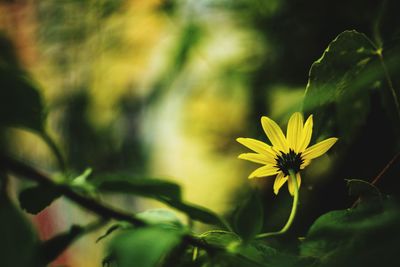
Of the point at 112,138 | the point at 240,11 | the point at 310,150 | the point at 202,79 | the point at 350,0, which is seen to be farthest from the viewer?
the point at 112,138

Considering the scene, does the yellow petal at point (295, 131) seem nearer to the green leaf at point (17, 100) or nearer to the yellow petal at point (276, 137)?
the yellow petal at point (276, 137)

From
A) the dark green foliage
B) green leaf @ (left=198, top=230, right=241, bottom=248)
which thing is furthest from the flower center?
the dark green foliage

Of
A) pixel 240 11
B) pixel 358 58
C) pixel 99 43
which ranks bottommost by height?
pixel 358 58

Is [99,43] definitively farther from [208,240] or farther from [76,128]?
[208,240]

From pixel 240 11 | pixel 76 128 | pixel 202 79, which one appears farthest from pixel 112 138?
pixel 240 11

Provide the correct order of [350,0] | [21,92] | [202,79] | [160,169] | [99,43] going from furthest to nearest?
[160,169]
[99,43]
[202,79]
[350,0]
[21,92]

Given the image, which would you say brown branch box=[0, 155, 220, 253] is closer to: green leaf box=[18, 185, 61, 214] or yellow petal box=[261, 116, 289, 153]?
green leaf box=[18, 185, 61, 214]
